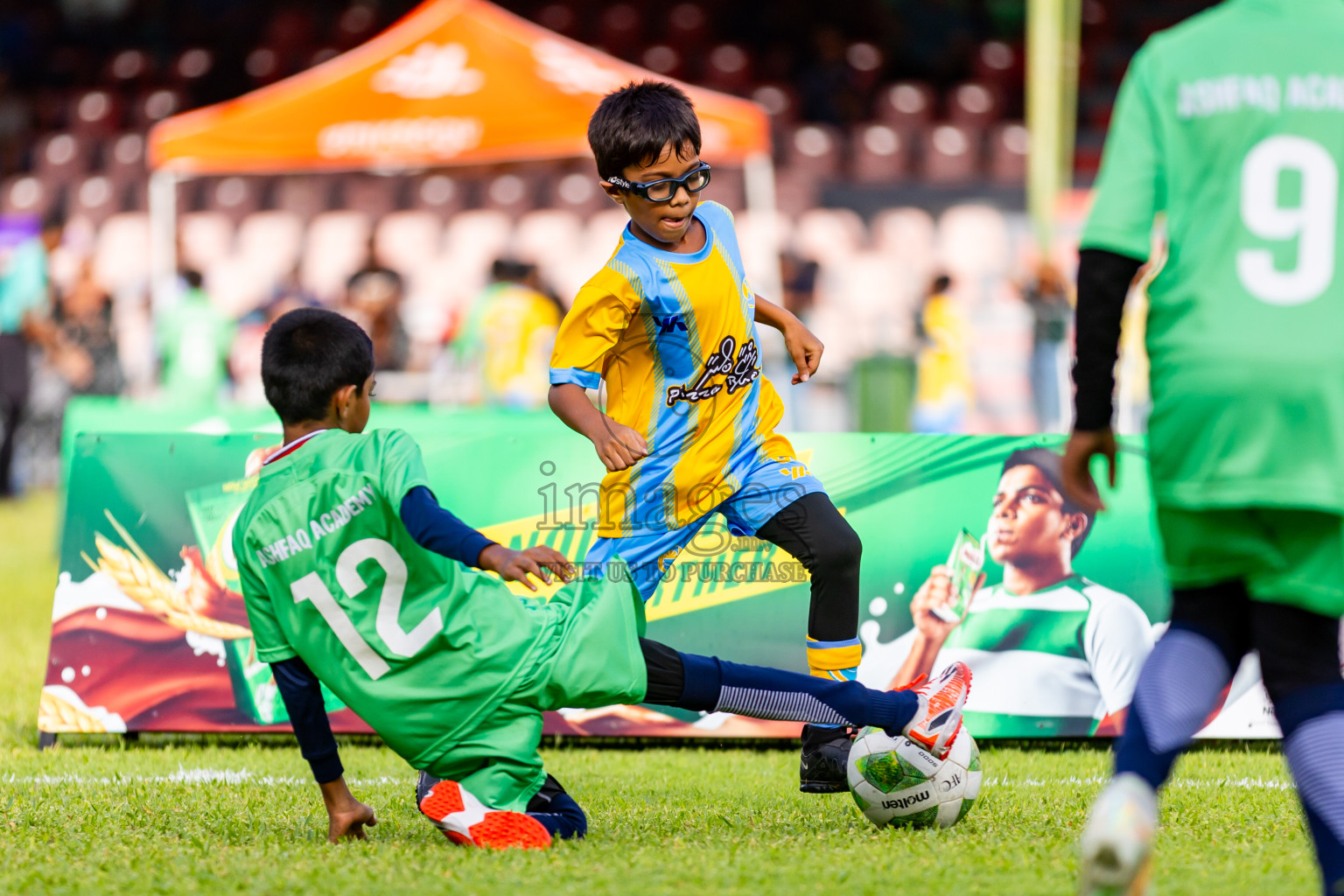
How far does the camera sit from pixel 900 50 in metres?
18.9

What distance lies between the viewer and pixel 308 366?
312 centimetres

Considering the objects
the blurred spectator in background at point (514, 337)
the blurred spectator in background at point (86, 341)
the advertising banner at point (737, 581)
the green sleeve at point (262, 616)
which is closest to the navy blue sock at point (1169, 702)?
the green sleeve at point (262, 616)

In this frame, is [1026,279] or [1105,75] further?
[1105,75]

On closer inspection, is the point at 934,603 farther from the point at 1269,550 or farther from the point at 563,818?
the point at 1269,550

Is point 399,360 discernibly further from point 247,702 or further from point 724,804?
point 724,804

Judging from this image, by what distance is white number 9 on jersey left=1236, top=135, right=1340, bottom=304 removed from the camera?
2227 mm

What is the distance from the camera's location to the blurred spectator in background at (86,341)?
14156 millimetres

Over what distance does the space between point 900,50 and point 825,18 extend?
1094 mm

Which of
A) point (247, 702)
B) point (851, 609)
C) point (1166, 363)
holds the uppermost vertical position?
point (1166, 363)

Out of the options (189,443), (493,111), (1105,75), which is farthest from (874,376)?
(189,443)

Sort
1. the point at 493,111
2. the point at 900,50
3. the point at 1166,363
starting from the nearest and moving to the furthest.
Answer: the point at 1166,363
the point at 493,111
the point at 900,50

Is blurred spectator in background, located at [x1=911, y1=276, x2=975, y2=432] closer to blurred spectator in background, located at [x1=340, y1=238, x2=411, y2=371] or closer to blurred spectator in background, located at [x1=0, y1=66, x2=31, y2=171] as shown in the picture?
blurred spectator in background, located at [x1=340, y1=238, x2=411, y2=371]

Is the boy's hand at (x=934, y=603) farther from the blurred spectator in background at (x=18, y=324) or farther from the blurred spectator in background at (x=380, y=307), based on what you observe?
the blurred spectator in background at (x=18, y=324)

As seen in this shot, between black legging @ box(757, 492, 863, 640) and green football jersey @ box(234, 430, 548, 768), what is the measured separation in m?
0.79
